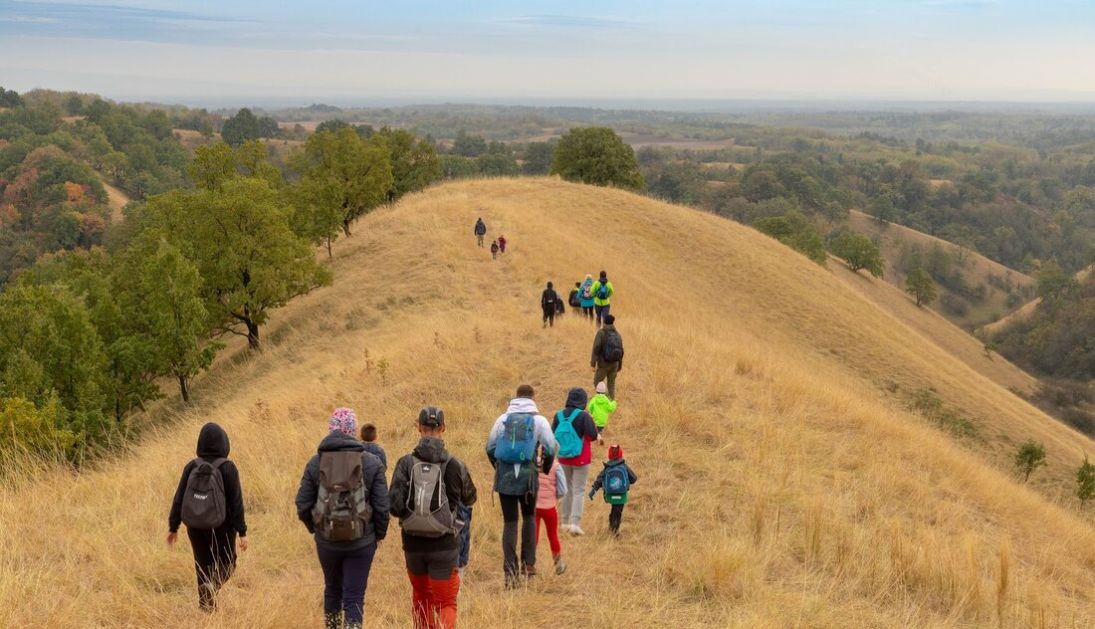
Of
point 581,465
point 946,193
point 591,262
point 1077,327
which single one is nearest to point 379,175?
point 591,262

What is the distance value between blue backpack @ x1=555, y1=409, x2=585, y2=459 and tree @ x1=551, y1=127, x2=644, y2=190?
54228mm

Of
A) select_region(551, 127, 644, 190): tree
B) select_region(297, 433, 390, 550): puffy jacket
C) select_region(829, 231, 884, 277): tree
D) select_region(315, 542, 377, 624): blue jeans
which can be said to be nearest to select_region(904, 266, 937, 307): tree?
select_region(829, 231, 884, 277): tree

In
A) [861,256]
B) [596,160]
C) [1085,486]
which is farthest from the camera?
[861,256]

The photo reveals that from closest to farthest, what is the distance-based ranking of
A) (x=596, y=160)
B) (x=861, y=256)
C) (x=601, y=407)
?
(x=601, y=407)
(x=596, y=160)
(x=861, y=256)

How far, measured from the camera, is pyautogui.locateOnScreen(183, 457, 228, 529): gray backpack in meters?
5.47

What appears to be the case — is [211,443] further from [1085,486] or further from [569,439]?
[1085,486]

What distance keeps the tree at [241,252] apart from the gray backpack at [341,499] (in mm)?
24145

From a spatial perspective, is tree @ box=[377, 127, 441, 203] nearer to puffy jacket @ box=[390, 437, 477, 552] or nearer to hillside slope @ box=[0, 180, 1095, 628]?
hillside slope @ box=[0, 180, 1095, 628]

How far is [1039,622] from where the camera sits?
6.55m

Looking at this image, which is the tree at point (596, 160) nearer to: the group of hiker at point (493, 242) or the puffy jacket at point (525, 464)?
the group of hiker at point (493, 242)

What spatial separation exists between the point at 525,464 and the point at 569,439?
1.15 meters

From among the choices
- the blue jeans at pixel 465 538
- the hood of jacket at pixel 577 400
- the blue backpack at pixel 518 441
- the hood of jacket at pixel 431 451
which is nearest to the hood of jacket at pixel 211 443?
the hood of jacket at pixel 431 451

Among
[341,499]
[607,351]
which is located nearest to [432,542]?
[341,499]

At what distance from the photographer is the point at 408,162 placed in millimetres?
56812
